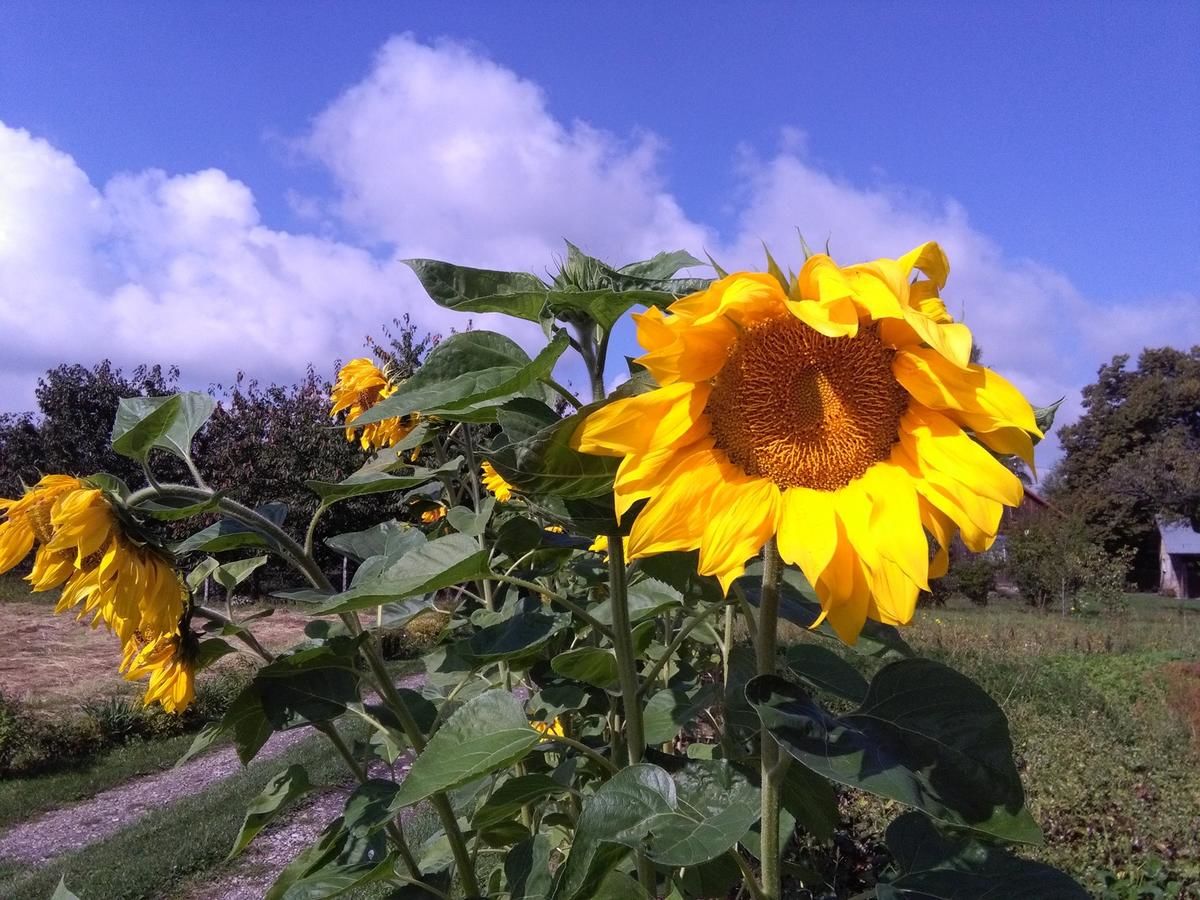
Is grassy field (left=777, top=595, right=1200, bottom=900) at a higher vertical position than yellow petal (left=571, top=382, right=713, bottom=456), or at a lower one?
lower

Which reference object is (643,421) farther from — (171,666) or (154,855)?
(154,855)

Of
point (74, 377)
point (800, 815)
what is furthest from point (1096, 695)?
point (74, 377)

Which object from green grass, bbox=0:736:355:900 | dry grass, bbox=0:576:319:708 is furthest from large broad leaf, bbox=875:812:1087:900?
dry grass, bbox=0:576:319:708

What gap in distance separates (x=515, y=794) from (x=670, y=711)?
250 millimetres

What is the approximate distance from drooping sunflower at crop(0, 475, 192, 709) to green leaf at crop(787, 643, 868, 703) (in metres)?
0.92

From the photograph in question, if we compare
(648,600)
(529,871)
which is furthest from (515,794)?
(648,600)

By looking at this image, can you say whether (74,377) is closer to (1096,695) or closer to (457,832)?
(1096,695)

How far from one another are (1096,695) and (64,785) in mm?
9533

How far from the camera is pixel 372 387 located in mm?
3238

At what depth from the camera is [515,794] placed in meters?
1.18

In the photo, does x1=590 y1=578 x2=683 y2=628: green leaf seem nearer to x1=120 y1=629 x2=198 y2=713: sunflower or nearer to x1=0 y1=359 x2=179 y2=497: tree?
x1=120 y1=629 x2=198 y2=713: sunflower

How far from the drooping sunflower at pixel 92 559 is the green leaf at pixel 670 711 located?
2.40 feet

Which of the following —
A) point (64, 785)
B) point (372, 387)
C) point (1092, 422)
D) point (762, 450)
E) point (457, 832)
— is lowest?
point (64, 785)

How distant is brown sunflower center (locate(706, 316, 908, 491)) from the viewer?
2.90 feet
